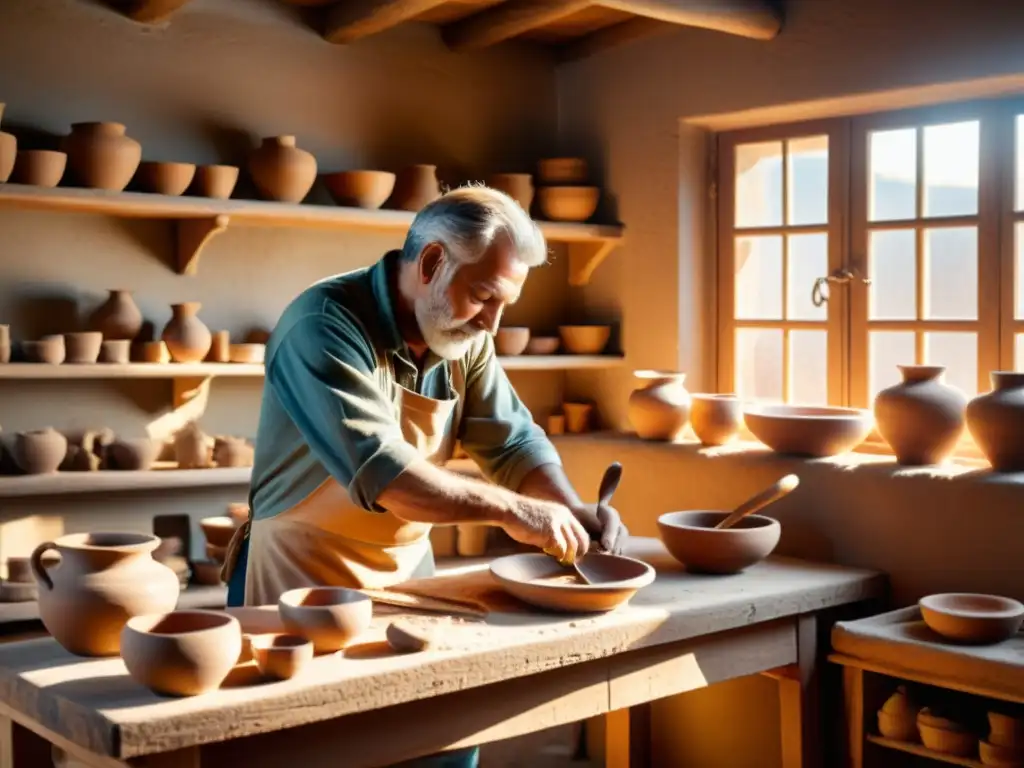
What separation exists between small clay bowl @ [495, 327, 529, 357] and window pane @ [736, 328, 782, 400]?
2.47 feet

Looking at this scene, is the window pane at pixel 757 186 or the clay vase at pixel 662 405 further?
the window pane at pixel 757 186

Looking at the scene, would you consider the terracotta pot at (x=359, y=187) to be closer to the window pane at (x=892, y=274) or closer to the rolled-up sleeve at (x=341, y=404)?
the rolled-up sleeve at (x=341, y=404)

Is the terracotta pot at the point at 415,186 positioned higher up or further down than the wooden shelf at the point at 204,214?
higher up

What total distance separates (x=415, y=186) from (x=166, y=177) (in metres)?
0.86

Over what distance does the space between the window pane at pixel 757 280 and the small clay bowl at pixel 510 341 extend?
75cm

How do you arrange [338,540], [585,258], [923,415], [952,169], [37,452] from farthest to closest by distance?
[585,258] < [952,169] < [37,452] < [923,415] < [338,540]

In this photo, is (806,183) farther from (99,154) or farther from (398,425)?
(99,154)

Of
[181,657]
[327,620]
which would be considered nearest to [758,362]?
[327,620]

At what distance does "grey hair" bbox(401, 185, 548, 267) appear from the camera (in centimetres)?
257

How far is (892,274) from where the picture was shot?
378cm

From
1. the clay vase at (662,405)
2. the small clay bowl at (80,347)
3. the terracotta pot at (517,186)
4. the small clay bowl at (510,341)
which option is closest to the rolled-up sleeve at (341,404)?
the small clay bowl at (80,347)

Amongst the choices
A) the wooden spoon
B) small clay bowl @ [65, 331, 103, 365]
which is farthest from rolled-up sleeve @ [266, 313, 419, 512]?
small clay bowl @ [65, 331, 103, 365]

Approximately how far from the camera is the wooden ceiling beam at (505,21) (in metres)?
3.89

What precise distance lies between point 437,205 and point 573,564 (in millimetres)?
839
